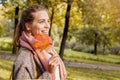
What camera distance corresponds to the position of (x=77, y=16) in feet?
107

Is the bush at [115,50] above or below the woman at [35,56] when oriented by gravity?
below

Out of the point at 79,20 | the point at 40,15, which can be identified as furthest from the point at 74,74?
the point at 40,15

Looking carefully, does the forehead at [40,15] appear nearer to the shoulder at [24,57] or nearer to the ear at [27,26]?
the ear at [27,26]

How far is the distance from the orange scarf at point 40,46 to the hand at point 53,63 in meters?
0.03

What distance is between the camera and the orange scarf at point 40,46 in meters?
3.03

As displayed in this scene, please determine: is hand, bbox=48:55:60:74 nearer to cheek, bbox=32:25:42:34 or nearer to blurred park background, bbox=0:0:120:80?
cheek, bbox=32:25:42:34

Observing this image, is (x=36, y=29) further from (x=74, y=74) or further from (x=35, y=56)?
(x=74, y=74)

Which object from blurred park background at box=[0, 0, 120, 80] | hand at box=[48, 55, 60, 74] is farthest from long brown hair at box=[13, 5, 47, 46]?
blurred park background at box=[0, 0, 120, 80]

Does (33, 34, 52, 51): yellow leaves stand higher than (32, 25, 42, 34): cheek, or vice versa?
(32, 25, 42, 34): cheek

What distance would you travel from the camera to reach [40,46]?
3051 mm

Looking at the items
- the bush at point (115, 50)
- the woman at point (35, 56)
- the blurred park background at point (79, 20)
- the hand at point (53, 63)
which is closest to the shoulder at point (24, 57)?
the woman at point (35, 56)

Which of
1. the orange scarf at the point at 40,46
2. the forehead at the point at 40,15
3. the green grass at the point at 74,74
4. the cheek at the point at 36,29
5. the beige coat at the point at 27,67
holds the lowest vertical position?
the green grass at the point at 74,74

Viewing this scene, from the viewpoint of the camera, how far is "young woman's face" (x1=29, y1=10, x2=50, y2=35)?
325 cm

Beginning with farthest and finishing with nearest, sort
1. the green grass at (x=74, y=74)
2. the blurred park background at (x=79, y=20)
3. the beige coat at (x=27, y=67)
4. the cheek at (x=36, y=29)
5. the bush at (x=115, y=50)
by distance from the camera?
the bush at (x=115, y=50), the blurred park background at (x=79, y=20), the green grass at (x=74, y=74), the cheek at (x=36, y=29), the beige coat at (x=27, y=67)
